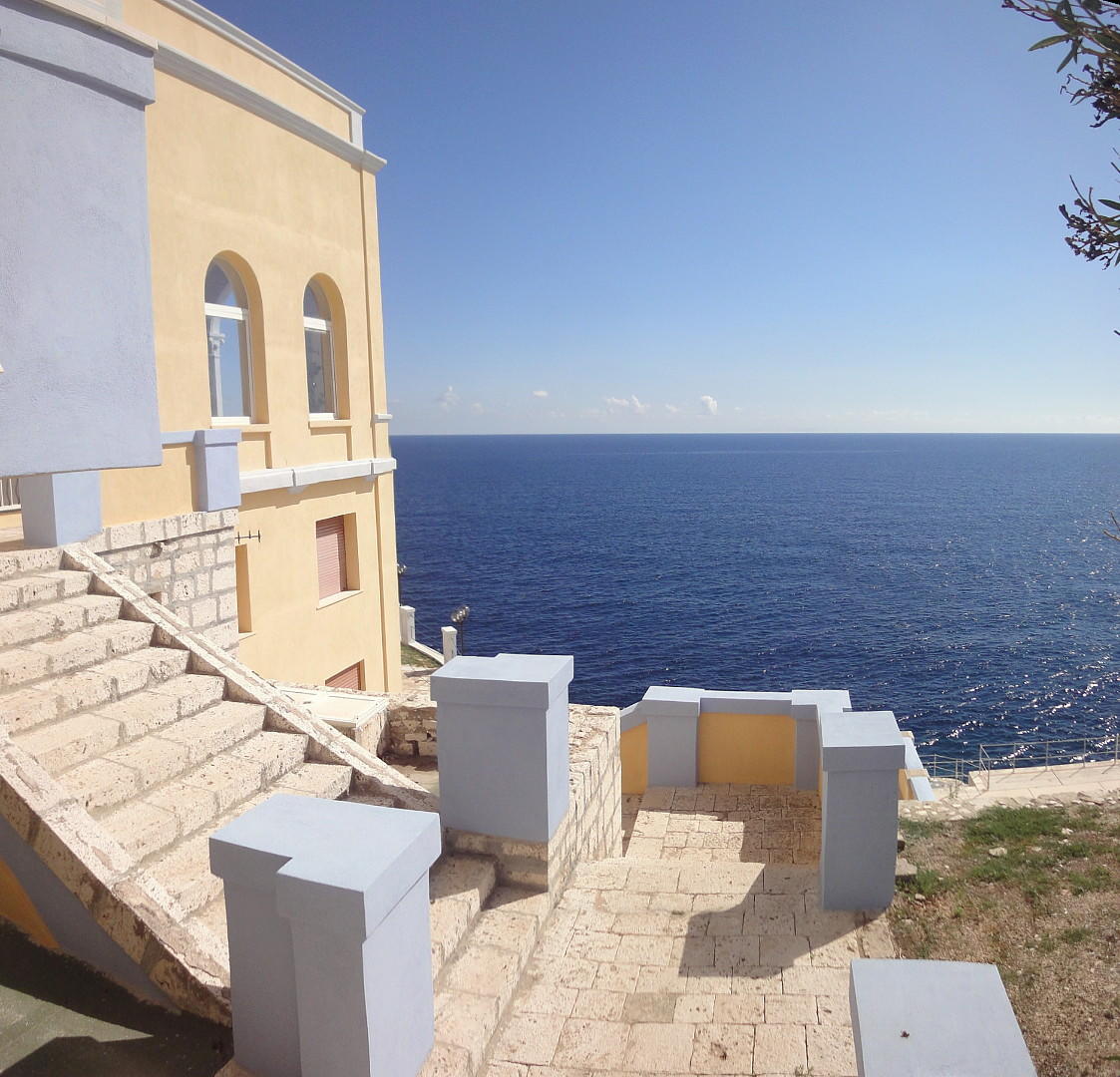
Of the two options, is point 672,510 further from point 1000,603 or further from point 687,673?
point 687,673

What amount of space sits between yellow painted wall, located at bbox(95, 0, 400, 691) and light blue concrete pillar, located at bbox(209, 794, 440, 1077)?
646 centimetres

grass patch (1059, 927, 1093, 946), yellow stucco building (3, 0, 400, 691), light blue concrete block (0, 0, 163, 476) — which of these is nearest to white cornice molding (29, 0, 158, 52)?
light blue concrete block (0, 0, 163, 476)

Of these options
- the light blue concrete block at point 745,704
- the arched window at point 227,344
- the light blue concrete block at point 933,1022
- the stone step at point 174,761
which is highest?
the arched window at point 227,344

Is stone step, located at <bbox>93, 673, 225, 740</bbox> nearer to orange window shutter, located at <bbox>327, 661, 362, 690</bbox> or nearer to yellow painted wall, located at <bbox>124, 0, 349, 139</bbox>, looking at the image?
orange window shutter, located at <bbox>327, 661, 362, 690</bbox>

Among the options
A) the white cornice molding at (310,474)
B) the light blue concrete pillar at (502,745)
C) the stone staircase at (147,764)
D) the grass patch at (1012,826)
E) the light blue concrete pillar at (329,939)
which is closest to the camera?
the light blue concrete pillar at (329,939)

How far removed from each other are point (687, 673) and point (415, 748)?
32.2m

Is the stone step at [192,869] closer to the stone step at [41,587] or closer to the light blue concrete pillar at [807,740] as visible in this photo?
the stone step at [41,587]

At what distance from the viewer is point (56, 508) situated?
7.66 metres

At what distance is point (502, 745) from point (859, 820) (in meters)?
2.39

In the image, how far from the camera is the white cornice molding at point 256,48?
9383 millimetres

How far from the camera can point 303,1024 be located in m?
3.17

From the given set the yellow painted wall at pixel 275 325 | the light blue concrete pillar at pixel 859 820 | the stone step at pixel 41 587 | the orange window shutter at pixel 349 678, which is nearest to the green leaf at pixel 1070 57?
the light blue concrete pillar at pixel 859 820

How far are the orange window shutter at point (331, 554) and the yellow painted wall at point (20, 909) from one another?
817 cm

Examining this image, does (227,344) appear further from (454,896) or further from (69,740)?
(454,896)
